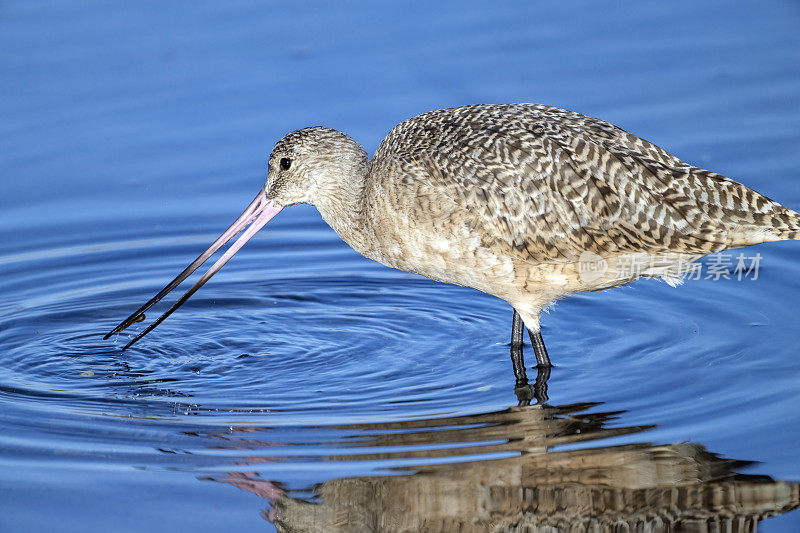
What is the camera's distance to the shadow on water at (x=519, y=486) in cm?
→ 603

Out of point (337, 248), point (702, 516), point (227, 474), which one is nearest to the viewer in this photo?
point (702, 516)

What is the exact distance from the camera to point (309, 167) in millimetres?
8289

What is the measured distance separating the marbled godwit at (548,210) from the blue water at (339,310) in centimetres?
64

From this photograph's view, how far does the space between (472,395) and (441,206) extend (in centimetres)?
115

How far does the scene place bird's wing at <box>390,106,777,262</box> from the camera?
7613 mm

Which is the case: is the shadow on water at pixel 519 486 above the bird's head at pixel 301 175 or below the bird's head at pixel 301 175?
below

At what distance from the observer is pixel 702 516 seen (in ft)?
19.8

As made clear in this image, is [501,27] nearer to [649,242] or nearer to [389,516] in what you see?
[649,242]

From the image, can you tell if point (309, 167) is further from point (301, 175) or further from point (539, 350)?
point (539, 350)

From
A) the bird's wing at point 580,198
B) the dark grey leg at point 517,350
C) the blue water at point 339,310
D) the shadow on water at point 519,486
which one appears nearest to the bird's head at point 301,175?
the blue water at point 339,310

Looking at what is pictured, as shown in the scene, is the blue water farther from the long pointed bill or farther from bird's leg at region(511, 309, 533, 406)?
the long pointed bill

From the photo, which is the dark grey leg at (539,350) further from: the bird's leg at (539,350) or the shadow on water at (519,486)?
the shadow on water at (519,486)

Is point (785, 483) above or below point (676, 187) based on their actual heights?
below

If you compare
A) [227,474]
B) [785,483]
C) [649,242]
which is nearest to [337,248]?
[649,242]
